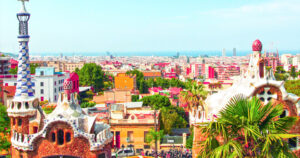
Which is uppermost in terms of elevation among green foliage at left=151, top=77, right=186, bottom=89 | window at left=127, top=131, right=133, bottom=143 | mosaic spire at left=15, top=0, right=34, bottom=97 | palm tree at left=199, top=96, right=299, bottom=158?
mosaic spire at left=15, top=0, right=34, bottom=97

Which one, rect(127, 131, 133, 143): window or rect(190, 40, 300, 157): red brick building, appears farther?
rect(127, 131, 133, 143): window

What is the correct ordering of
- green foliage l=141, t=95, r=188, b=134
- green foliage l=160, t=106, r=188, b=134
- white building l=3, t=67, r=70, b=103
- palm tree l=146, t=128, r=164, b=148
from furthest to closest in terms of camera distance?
1. white building l=3, t=67, r=70, b=103
2. green foliage l=141, t=95, r=188, b=134
3. green foliage l=160, t=106, r=188, b=134
4. palm tree l=146, t=128, r=164, b=148

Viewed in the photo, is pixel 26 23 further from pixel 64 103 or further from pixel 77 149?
pixel 77 149

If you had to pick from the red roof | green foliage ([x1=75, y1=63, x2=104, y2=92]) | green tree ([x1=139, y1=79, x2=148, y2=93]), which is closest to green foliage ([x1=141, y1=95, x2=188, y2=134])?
the red roof

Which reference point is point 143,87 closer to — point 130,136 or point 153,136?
point 130,136

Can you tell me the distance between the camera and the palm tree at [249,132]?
590 inches

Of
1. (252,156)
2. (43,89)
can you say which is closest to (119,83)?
(43,89)

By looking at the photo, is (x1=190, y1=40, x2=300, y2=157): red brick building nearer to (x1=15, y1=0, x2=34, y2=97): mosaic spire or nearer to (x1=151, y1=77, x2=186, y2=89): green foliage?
(x1=15, y1=0, x2=34, y2=97): mosaic spire

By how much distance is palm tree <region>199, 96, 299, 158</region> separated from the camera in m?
15.0

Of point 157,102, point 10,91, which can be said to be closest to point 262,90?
point 157,102

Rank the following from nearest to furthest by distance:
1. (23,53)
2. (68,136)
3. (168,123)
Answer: (68,136) → (23,53) → (168,123)

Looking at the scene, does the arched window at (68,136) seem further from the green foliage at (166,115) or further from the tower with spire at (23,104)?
the green foliage at (166,115)

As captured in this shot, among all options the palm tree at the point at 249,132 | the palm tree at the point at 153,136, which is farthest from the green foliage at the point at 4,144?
the palm tree at the point at 249,132

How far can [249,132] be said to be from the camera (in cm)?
1516
